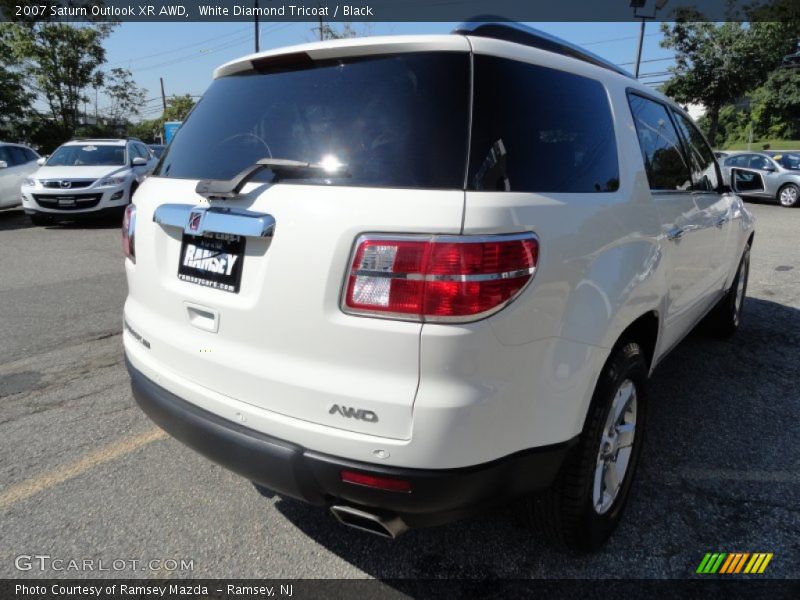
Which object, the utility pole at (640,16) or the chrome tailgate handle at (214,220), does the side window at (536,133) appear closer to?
the chrome tailgate handle at (214,220)

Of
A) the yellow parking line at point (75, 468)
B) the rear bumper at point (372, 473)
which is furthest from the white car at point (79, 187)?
the rear bumper at point (372, 473)

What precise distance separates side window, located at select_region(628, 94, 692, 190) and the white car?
1042cm

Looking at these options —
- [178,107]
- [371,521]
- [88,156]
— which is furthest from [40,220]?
[178,107]

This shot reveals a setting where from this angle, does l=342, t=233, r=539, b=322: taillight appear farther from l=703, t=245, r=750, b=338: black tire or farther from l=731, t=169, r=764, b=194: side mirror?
l=703, t=245, r=750, b=338: black tire

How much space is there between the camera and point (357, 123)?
1861mm

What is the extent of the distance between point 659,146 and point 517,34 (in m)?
1.18

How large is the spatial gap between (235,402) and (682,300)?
238cm

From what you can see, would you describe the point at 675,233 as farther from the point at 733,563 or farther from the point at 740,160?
the point at 740,160

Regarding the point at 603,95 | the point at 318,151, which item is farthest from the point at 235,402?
the point at 603,95

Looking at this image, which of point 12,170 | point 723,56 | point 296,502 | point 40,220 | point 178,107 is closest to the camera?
point 296,502

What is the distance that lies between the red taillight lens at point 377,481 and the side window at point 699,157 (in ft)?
8.50

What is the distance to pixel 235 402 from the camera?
1924 mm

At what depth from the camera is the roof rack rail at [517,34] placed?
77.4 inches
